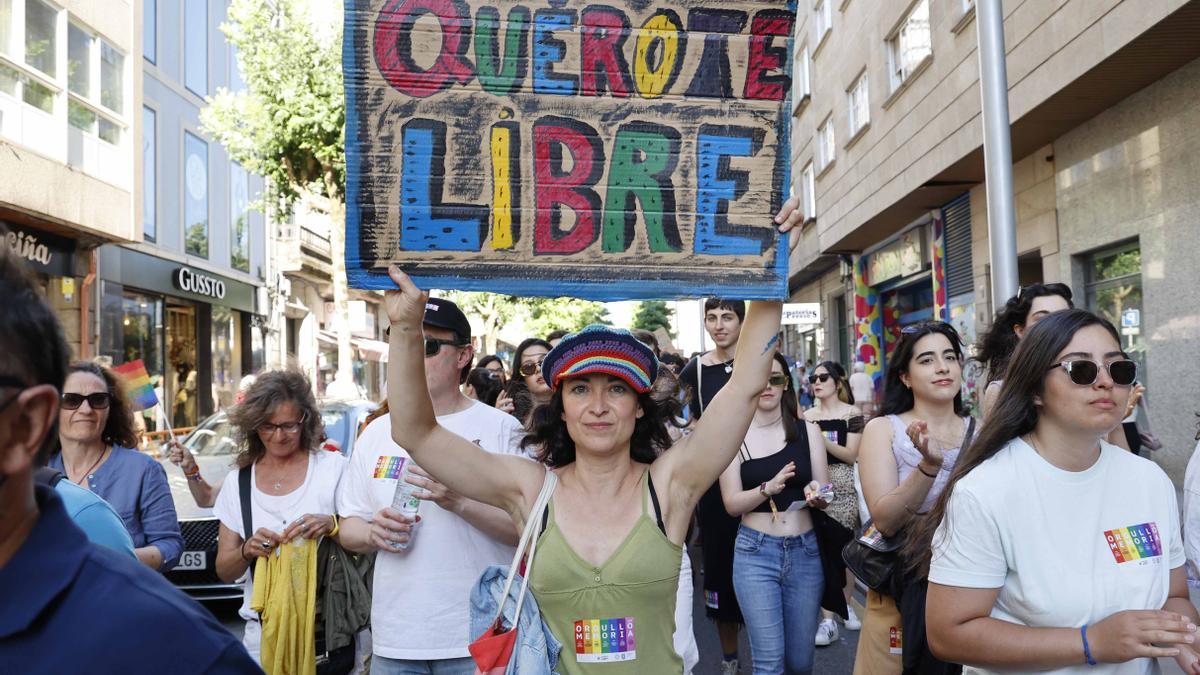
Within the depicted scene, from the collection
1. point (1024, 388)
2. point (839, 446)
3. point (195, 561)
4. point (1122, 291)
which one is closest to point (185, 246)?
point (195, 561)

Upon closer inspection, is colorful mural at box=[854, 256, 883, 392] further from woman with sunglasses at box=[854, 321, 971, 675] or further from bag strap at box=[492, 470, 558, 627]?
bag strap at box=[492, 470, 558, 627]

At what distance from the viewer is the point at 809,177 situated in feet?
81.2

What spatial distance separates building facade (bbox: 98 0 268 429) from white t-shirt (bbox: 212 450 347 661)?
1507cm

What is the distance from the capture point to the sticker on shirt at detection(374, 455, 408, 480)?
3.60 metres

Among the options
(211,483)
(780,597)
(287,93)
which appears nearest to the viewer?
(780,597)

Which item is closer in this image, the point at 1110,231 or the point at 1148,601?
the point at 1148,601

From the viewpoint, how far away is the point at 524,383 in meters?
6.56

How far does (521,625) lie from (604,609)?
9.1 inches

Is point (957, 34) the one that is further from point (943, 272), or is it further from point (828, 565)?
point (828, 565)

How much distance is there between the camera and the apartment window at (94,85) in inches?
611

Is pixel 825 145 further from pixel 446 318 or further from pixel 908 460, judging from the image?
pixel 446 318

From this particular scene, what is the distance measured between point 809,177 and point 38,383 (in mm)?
24693

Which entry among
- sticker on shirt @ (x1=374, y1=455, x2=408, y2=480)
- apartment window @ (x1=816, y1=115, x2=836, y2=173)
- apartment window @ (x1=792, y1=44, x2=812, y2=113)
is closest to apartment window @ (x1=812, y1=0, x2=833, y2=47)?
apartment window @ (x1=792, y1=44, x2=812, y2=113)

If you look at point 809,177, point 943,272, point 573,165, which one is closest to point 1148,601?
point 573,165
